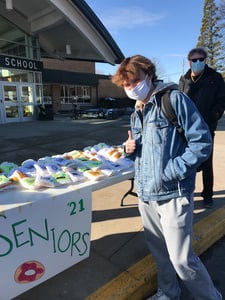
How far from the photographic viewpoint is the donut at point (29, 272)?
2.03 metres

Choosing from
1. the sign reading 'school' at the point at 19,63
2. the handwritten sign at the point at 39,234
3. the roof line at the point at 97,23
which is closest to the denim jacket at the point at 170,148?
the handwritten sign at the point at 39,234

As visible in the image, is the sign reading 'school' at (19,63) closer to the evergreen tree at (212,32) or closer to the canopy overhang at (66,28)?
the canopy overhang at (66,28)

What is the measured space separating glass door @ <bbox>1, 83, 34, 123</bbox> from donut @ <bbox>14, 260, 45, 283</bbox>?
15.9 m

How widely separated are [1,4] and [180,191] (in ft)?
58.2

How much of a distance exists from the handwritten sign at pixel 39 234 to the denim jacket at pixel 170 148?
67 centimetres

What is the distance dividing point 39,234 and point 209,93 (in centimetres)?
249

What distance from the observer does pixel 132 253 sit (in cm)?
285

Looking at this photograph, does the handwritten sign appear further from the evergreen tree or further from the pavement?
the evergreen tree

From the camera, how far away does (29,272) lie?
209 cm

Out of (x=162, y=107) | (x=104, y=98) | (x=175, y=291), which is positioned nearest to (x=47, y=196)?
(x=162, y=107)

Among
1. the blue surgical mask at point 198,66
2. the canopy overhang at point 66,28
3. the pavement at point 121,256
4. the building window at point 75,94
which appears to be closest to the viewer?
the pavement at point 121,256

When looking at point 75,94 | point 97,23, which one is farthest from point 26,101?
point 75,94

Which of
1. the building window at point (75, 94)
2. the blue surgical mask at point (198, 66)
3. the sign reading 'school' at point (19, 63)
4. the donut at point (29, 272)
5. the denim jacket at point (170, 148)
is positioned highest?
the sign reading 'school' at point (19, 63)

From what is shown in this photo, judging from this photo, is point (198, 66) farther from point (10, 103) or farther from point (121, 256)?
point (10, 103)
